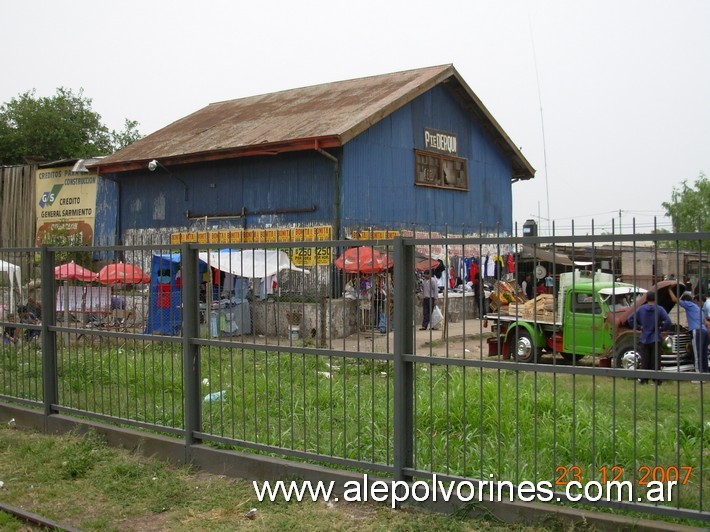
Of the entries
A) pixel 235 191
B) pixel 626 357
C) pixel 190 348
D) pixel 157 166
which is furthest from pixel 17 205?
pixel 626 357

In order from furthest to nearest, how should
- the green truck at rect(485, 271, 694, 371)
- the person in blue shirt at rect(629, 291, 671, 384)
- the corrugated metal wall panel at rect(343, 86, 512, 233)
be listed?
the corrugated metal wall panel at rect(343, 86, 512, 233) < the person in blue shirt at rect(629, 291, 671, 384) < the green truck at rect(485, 271, 694, 371)

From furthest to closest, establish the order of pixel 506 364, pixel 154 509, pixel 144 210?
pixel 144 210 < pixel 154 509 < pixel 506 364

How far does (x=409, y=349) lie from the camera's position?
5598 millimetres

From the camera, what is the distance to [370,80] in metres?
25.5

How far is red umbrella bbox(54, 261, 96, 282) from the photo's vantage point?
814 centimetres

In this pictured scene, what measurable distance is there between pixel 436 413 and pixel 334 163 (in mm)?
14143

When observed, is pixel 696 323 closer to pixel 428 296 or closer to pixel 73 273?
pixel 428 296

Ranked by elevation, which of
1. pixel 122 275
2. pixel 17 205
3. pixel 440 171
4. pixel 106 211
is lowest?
pixel 122 275

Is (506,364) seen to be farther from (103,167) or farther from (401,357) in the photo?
(103,167)

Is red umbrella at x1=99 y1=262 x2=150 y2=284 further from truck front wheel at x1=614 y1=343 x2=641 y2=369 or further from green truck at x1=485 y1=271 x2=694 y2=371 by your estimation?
truck front wheel at x1=614 y1=343 x2=641 y2=369

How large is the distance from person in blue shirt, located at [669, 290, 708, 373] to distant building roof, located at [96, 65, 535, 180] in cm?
1490

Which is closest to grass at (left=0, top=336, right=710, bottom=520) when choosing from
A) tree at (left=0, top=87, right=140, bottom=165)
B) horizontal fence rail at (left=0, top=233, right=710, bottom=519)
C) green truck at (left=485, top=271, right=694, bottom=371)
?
horizontal fence rail at (left=0, top=233, right=710, bottom=519)

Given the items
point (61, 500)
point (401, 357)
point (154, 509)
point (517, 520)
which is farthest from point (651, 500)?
point (61, 500)

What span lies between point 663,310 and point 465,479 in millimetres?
1768
